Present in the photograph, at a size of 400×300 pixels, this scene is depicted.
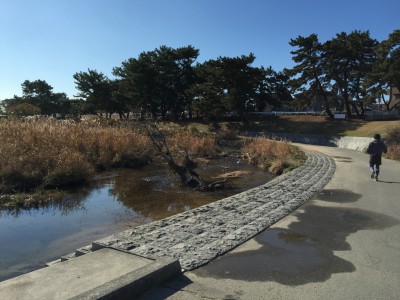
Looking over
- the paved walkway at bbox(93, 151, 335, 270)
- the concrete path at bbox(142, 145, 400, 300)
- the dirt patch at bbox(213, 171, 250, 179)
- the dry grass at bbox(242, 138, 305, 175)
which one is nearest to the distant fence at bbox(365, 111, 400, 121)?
the dry grass at bbox(242, 138, 305, 175)

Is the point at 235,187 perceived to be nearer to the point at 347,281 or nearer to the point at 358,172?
the point at 358,172

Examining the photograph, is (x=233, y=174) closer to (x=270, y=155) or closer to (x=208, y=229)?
(x=270, y=155)

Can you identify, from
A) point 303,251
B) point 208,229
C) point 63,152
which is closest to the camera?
point 303,251

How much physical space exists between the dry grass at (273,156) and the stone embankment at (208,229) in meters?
6.88

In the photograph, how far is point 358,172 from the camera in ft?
50.1

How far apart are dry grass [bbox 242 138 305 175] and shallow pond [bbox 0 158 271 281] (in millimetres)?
1763

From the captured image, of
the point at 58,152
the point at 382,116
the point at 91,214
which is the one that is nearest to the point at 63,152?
the point at 58,152

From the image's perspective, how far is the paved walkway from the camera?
18.9ft

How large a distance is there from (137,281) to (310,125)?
1748 inches

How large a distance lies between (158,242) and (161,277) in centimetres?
153

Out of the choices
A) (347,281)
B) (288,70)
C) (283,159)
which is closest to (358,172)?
(283,159)

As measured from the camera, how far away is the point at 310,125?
4597 centimetres

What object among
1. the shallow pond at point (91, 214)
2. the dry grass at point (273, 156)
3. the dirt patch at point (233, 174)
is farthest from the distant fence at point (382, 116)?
the shallow pond at point (91, 214)

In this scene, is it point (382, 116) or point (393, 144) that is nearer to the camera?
point (393, 144)
